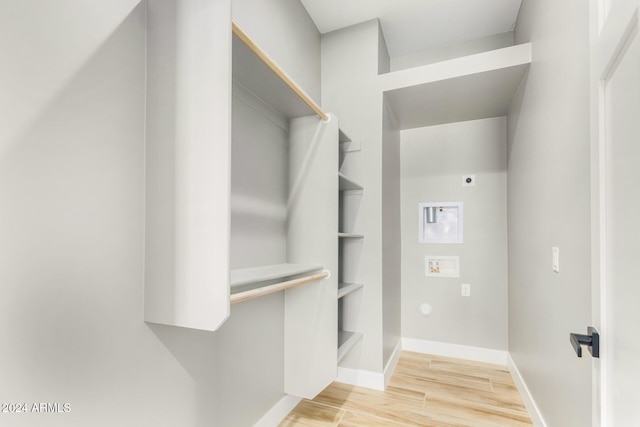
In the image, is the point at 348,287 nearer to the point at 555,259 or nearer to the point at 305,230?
the point at 305,230

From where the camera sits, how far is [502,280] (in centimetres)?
272

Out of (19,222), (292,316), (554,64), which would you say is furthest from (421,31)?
(19,222)

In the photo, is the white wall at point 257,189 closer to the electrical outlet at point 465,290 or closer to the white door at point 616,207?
the white door at point 616,207

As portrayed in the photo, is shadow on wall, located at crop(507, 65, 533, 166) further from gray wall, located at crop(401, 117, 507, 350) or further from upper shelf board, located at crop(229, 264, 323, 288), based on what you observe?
upper shelf board, located at crop(229, 264, 323, 288)

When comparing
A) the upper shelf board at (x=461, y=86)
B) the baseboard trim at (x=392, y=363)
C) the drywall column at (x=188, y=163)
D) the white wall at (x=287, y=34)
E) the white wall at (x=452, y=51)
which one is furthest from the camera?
the white wall at (x=452, y=51)

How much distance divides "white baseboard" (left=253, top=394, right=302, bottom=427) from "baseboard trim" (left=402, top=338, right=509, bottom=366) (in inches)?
56.9

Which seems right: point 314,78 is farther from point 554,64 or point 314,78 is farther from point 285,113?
point 554,64

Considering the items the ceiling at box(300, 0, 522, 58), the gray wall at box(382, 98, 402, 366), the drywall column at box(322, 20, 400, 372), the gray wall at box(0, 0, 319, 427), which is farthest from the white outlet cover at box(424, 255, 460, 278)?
the gray wall at box(0, 0, 319, 427)

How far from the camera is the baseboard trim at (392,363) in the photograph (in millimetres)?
2292

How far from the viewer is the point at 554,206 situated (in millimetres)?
1432

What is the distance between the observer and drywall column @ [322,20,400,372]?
2.26m

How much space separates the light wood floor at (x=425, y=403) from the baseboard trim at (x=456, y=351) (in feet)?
0.47

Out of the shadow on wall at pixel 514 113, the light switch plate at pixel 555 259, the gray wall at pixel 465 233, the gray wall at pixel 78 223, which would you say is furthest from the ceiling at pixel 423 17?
the light switch plate at pixel 555 259

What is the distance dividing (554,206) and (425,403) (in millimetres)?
1522
